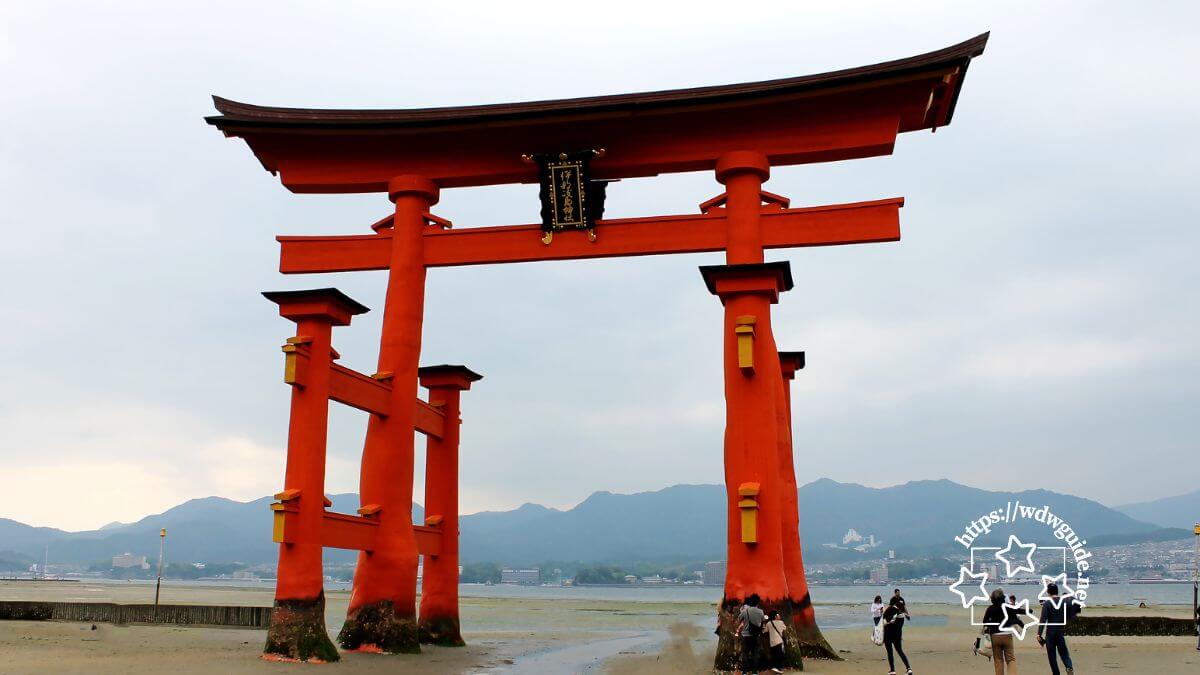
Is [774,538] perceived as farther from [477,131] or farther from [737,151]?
[477,131]

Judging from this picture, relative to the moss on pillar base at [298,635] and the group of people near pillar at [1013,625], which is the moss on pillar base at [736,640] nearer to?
the group of people near pillar at [1013,625]

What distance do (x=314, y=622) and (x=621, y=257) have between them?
7590 mm

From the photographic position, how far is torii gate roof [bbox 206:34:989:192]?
15.5 m

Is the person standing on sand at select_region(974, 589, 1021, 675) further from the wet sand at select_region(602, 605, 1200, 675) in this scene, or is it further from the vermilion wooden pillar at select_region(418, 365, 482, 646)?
the vermilion wooden pillar at select_region(418, 365, 482, 646)

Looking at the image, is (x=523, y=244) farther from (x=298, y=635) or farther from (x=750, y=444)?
(x=298, y=635)

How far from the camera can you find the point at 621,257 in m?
16.4

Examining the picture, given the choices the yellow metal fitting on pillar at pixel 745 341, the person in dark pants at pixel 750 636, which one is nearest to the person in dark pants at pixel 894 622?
the person in dark pants at pixel 750 636

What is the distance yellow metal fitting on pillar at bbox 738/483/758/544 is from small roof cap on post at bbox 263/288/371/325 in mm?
6762

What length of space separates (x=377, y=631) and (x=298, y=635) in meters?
1.77

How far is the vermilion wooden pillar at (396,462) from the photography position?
51.6ft

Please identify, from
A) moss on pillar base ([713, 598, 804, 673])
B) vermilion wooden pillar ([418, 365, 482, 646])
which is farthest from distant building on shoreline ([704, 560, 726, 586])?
moss on pillar base ([713, 598, 804, 673])

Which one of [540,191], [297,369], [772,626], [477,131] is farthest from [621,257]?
[772,626]

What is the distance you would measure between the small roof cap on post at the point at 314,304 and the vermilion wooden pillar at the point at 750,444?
5.66m

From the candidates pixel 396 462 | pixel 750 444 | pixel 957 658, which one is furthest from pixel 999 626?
pixel 396 462
